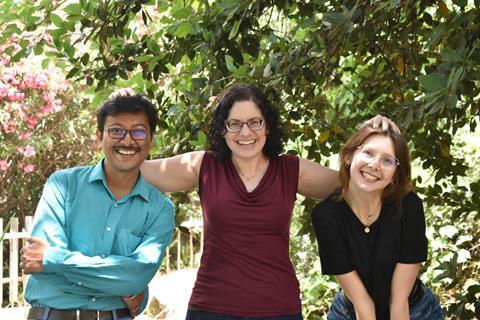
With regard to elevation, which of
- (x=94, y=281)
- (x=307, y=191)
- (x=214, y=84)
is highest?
(x=214, y=84)

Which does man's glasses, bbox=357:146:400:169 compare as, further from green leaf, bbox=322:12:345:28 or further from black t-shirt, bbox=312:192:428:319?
green leaf, bbox=322:12:345:28

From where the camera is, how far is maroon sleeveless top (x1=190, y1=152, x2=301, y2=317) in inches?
141

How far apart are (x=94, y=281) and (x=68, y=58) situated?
193cm

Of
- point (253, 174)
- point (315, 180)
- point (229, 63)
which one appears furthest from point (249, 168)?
point (229, 63)

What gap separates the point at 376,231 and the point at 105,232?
3.45 ft

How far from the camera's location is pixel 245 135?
12.0ft

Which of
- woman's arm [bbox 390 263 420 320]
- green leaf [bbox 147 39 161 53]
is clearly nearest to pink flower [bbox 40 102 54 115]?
green leaf [bbox 147 39 161 53]

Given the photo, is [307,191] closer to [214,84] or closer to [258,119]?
[258,119]

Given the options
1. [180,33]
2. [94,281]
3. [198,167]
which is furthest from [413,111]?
[94,281]

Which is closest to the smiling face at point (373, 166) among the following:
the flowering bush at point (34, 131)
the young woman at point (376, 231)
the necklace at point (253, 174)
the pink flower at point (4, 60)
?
the young woman at point (376, 231)

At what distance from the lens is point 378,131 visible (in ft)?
12.2

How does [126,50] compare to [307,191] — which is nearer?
[307,191]

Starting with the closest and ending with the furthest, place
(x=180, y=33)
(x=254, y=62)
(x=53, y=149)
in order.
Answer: (x=180, y=33) < (x=254, y=62) < (x=53, y=149)

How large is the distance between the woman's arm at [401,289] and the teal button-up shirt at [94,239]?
902 millimetres
